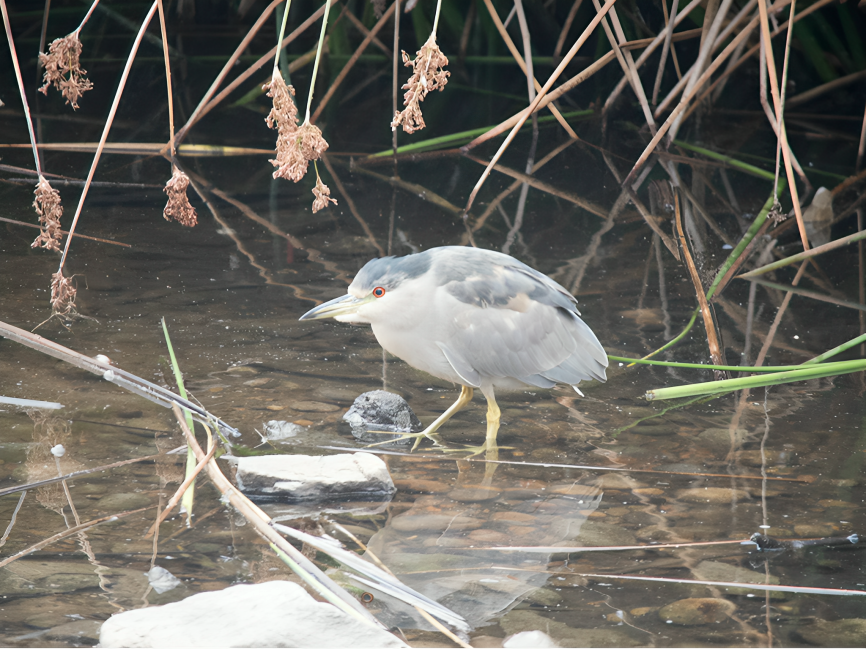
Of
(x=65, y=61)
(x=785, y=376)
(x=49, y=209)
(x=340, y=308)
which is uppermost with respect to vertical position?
(x=65, y=61)

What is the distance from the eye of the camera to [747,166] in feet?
21.9

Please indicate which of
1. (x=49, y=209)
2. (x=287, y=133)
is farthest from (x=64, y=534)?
(x=287, y=133)

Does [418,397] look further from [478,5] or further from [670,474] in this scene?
[478,5]

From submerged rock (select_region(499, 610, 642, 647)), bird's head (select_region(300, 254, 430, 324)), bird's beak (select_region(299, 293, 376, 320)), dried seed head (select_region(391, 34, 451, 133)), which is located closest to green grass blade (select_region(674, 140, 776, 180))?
bird's head (select_region(300, 254, 430, 324))

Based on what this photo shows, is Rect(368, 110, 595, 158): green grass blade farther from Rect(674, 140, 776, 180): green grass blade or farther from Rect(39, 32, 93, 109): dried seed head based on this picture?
Rect(39, 32, 93, 109): dried seed head

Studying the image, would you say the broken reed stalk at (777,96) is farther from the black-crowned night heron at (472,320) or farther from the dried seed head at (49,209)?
the dried seed head at (49,209)

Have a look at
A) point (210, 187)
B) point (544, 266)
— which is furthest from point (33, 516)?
point (210, 187)

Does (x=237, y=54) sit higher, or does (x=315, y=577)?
(x=237, y=54)

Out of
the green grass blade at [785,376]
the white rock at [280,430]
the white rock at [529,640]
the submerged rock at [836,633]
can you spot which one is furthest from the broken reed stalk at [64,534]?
the submerged rock at [836,633]

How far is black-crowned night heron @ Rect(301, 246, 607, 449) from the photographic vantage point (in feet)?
10.9

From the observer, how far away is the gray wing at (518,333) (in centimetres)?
341

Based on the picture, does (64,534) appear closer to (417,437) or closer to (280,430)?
(280,430)

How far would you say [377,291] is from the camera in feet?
10.8

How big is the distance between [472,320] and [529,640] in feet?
4.95
